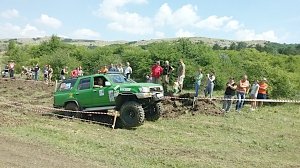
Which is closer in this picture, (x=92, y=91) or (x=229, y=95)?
(x=92, y=91)

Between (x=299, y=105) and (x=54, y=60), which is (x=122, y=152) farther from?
(x=54, y=60)

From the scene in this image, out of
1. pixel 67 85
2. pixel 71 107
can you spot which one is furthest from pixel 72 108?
pixel 67 85

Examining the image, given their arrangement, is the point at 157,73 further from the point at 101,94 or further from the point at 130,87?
the point at 130,87

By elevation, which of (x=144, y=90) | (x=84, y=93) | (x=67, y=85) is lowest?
(x=84, y=93)

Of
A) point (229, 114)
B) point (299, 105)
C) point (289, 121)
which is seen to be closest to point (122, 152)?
point (229, 114)

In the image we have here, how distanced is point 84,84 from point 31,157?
6045 mm

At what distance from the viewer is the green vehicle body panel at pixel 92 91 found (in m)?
14.0

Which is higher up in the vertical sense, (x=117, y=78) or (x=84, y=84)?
(x=117, y=78)

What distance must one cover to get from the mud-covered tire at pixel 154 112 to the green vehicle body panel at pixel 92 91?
82 centimetres

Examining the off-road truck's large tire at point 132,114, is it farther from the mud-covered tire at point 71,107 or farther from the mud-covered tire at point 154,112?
the mud-covered tire at point 71,107

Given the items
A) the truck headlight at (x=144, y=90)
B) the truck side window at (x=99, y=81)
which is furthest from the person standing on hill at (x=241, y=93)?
the truck side window at (x=99, y=81)

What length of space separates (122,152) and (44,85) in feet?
66.7

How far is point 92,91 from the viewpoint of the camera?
48.4ft

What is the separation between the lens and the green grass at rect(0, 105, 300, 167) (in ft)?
33.1
